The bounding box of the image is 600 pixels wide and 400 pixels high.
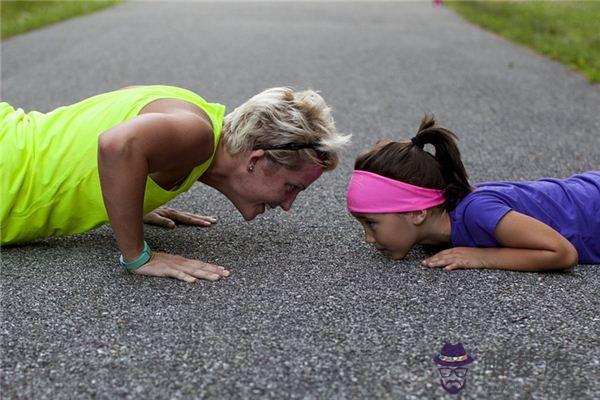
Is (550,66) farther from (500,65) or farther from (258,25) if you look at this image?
(258,25)

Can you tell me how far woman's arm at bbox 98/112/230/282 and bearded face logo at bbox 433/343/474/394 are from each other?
3.91 ft

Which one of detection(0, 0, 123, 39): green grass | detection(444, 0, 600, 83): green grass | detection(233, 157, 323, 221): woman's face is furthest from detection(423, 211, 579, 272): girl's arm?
detection(0, 0, 123, 39): green grass

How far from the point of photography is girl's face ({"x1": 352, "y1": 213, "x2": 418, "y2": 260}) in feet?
10.5

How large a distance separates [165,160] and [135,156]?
0.15 meters

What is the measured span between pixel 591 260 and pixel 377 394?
155cm

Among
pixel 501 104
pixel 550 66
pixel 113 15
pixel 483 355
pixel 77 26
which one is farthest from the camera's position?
pixel 113 15

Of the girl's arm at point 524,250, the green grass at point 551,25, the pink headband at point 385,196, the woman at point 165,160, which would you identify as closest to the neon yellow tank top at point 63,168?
the woman at point 165,160

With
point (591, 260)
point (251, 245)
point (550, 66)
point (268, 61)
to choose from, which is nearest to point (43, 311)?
point (251, 245)

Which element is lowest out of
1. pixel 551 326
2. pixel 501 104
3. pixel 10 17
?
pixel 10 17

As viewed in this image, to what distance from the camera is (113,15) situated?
14.5 metres

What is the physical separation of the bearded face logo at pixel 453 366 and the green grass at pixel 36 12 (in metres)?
9.84

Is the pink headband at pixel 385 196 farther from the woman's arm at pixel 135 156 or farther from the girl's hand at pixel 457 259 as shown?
the woman's arm at pixel 135 156

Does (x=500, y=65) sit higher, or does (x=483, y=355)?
(x=483, y=355)

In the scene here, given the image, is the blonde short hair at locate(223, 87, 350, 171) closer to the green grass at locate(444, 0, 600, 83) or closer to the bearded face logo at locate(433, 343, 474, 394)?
the bearded face logo at locate(433, 343, 474, 394)
